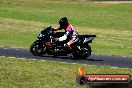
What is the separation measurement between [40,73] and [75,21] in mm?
29885

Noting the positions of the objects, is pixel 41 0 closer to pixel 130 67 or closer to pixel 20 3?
pixel 20 3

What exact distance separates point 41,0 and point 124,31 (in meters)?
28.0

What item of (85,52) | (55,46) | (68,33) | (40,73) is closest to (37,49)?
(55,46)

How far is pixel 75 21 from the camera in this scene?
45.5 m

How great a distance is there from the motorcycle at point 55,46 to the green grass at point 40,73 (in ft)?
9.04

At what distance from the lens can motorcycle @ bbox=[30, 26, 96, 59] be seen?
2097 centimetres

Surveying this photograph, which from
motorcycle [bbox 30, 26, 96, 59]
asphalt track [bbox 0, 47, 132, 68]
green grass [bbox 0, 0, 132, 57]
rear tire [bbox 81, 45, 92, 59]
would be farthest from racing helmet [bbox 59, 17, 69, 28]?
green grass [bbox 0, 0, 132, 57]

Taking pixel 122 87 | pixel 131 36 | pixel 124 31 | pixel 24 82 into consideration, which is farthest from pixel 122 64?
pixel 124 31

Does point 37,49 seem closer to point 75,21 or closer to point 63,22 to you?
point 63,22

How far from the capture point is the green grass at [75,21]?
96.2 ft

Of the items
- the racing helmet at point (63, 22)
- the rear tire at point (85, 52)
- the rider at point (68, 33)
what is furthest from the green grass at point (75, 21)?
the racing helmet at point (63, 22)

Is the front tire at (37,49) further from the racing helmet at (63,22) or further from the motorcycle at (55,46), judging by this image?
the racing helmet at (63,22)

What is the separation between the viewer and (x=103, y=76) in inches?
551

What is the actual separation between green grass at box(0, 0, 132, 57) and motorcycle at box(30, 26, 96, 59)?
4.00 meters
